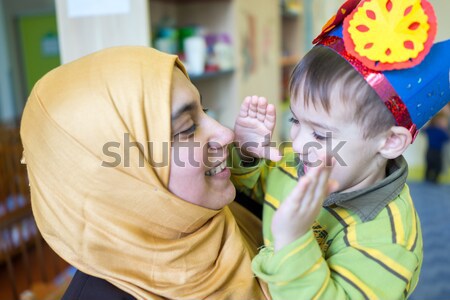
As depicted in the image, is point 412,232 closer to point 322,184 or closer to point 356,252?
point 356,252

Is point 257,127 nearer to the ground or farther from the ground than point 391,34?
nearer to the ground

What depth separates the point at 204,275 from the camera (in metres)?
0.83

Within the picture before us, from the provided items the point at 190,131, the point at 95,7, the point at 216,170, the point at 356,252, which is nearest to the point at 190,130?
the point at 190,131

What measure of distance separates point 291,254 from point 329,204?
9.1 inches

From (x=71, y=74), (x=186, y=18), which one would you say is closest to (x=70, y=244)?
(x=71, y=74)

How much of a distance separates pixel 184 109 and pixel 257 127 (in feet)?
0.90

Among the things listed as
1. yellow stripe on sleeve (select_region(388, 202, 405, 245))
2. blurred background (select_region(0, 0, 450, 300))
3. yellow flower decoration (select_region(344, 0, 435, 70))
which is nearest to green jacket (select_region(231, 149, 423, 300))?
yellow stripe on sleeve (select_region(388, 202, 405, 245))

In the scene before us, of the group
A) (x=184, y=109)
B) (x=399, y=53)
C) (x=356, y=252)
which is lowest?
(x=356, y=252)

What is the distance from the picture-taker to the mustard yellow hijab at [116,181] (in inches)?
30.2

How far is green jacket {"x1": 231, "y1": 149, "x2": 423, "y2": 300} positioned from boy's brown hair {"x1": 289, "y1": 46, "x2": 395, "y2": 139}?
0.12 m

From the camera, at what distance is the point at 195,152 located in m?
0.81

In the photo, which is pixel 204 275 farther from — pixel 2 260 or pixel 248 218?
pixel 2 260

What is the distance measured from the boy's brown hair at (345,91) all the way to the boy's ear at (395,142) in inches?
0.8

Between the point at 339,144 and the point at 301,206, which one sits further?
the point at 339,144
